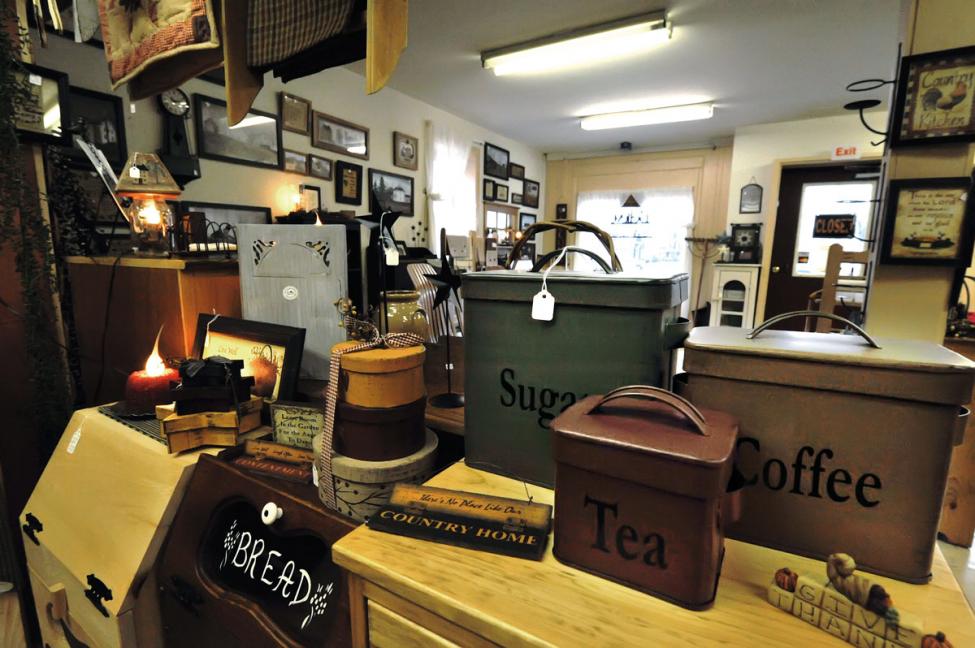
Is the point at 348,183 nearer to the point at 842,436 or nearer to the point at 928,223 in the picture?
the point at 928,223

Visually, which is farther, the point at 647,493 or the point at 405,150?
the point at 405,150

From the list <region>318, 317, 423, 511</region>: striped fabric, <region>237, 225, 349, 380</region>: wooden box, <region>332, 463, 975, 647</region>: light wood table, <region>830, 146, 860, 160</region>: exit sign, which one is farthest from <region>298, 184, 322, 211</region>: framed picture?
<region>830, 146, 860, 160</region>: exit sign

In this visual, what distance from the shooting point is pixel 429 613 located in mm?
546

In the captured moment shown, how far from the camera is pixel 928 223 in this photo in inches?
53.6

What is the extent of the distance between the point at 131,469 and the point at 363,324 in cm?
66

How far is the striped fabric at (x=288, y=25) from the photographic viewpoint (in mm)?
1002

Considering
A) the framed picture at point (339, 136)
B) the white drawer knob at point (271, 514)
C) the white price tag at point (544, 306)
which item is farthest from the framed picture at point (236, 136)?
the white price tag at point (544, 306)

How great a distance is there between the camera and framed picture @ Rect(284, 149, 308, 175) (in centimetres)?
318

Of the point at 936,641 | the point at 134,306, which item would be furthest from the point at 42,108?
the point at 936,641

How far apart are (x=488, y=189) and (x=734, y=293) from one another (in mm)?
3220

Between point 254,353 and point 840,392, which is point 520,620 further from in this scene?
point 254,353

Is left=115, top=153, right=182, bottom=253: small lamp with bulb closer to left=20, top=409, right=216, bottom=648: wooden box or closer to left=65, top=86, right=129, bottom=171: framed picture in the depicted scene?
left=20, top=409, right=216, bottom=648: wooden box

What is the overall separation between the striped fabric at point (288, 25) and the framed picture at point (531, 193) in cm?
545

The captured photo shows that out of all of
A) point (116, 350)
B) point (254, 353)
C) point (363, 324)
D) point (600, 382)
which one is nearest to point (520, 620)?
point (600, 382)
